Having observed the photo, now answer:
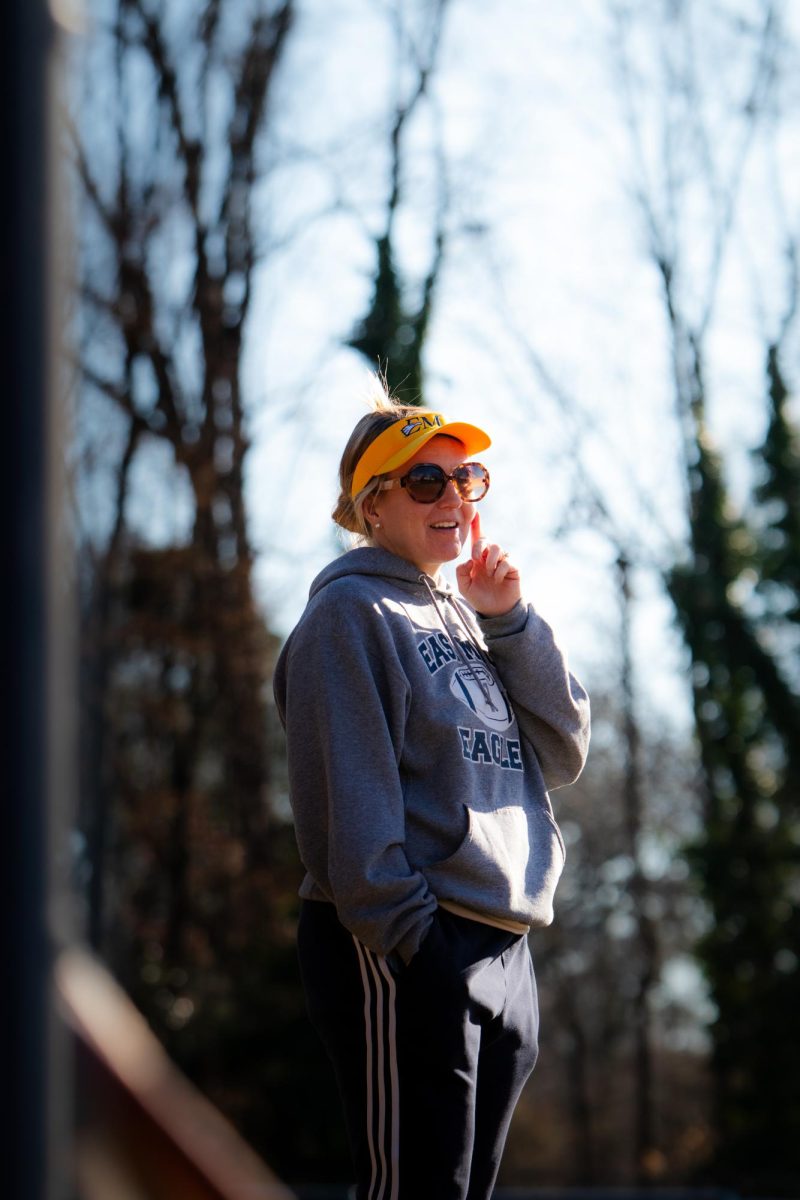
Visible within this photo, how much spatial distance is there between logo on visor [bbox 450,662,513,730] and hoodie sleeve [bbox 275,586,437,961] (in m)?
0.13

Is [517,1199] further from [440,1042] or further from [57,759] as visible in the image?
[57,759]

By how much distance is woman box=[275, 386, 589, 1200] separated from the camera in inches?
80.2

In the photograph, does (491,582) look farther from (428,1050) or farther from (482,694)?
(428,1050)

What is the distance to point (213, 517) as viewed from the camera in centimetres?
1215

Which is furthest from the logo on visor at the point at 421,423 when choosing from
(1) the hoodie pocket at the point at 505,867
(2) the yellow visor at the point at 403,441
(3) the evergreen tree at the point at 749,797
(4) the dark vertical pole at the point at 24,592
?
(3) the evergreen tree at the point at 749,797

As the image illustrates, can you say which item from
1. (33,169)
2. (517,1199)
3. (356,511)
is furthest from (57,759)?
(517,1199)

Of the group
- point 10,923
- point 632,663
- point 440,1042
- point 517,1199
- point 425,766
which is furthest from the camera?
point 632,663

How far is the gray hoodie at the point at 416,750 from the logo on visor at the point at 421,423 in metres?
0.22

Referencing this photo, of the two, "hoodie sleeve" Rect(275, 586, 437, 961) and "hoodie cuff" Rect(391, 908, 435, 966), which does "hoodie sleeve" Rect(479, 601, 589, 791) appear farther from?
"hoodie cuff" Rect(391, 908, 435, 966)

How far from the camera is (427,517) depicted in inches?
95.0

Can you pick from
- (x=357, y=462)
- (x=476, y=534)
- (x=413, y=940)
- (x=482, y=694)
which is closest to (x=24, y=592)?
(x=413, y=940)

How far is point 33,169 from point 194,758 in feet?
38.8

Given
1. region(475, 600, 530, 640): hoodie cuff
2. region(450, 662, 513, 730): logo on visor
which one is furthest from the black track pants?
region(475, 600, 530, 640): hoodie cuff

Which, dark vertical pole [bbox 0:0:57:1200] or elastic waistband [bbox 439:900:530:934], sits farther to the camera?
elastic waistband [bbox 439:900:530:934]
